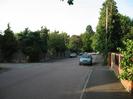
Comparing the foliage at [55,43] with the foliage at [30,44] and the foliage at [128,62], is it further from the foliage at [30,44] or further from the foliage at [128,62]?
the foliage at [128,62]

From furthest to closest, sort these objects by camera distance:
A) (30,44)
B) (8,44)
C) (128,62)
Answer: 1. (30,44)
2. (8,44)
3. (128,62)

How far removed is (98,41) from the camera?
59.1m

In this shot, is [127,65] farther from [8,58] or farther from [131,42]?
[8,58]

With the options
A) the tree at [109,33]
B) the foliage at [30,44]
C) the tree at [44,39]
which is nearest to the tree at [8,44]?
the foliage at [30,44]

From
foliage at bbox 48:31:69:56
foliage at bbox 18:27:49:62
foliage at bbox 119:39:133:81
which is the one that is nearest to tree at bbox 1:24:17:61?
foliage at bbox 18:27:49:62

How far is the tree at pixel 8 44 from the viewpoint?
6009cm

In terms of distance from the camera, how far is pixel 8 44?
6022 centimetres

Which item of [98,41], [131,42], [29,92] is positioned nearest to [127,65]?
[131,42]

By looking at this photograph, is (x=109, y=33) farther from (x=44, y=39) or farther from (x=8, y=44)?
(x=44, y=39)

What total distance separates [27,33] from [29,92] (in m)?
49.0

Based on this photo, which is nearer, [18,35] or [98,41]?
[98,41]

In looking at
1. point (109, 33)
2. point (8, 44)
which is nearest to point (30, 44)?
point (8, 44)

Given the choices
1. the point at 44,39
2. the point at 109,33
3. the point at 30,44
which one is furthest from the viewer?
the point at 44,39

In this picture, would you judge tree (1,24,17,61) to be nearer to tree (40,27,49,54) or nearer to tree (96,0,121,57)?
tree (40,27,49,54)
